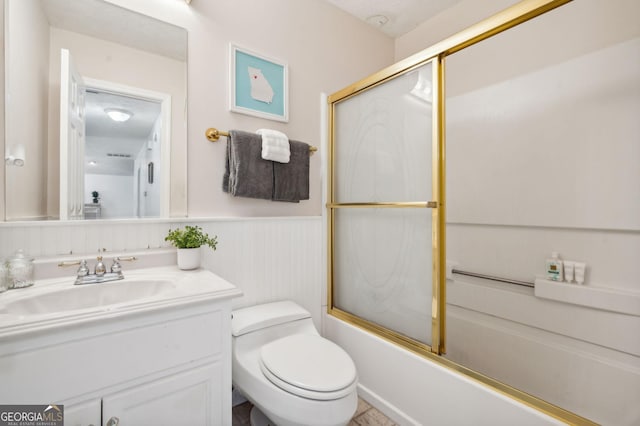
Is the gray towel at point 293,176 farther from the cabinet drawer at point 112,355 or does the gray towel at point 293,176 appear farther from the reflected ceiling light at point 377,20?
the reflected ceiling light at point 377,20

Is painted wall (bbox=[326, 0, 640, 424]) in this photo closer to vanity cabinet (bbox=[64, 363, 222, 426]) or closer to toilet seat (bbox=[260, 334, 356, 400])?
toilet seat (bbox=[260, 334, 356, 400])

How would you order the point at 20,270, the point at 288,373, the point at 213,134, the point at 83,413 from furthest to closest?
the point at 213,134 < the point at 288,373 < the point at 20,270 < the point at 83,413

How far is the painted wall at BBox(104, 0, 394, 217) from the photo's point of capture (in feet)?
4.94

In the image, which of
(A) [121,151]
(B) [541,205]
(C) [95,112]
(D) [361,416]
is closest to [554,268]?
(B) [541,205]

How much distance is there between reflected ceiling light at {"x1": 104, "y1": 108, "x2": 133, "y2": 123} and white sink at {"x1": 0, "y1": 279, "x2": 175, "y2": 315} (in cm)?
71

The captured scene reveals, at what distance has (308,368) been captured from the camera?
3.83 ft

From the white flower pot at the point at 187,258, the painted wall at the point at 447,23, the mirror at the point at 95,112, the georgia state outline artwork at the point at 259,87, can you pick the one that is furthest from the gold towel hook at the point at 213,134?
the painted wall at the point at 447,23

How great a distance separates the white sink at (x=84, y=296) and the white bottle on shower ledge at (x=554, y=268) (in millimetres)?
1866

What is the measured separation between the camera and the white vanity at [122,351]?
74cm

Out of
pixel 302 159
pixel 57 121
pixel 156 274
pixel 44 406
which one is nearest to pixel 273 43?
pixel 302 159

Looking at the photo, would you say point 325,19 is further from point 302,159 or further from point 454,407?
point 454,407

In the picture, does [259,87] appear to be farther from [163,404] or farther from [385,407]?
[385,407]

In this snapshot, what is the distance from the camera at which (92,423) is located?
805 mm

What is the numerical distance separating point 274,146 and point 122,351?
3.68ft
